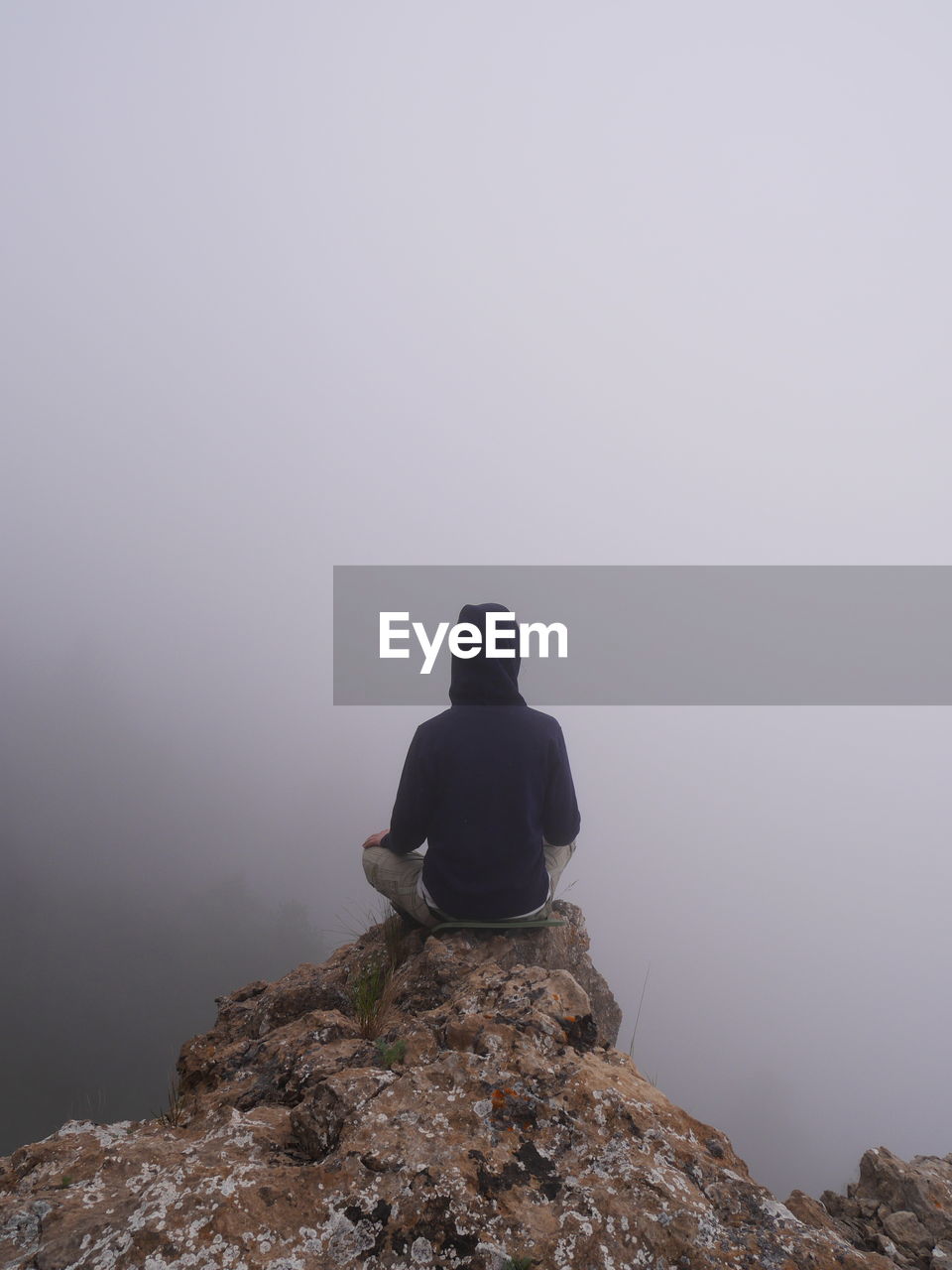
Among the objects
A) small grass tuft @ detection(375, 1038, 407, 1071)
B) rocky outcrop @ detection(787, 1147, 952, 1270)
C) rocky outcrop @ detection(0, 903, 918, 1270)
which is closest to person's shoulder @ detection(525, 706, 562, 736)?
rocky outcrop @ detection(0, 903, 918, 1270)

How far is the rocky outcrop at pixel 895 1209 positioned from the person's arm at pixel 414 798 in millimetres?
2886

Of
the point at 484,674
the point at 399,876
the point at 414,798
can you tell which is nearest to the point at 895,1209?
the point at 414,798

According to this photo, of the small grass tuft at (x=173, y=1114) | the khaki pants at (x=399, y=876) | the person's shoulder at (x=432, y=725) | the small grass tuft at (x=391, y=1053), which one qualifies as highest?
the person's shoulder at (x=432, y=725)

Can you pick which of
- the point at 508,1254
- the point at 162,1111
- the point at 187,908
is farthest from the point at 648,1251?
the point at 187,908

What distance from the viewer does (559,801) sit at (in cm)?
488

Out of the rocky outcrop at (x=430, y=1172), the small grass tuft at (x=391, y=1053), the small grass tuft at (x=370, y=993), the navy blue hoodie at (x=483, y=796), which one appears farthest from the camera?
the navy blue hoodie at (x=483, y=796)

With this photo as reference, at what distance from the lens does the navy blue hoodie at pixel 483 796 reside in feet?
15.1

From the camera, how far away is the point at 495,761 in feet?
15.1

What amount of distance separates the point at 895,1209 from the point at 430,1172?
2354mm

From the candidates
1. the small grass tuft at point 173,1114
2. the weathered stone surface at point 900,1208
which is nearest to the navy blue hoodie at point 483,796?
the small grass tuft at point 173,1114

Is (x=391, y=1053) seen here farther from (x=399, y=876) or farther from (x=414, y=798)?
(x=399, y=876)

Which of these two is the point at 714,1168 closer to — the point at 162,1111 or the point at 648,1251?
the point at 648,1251

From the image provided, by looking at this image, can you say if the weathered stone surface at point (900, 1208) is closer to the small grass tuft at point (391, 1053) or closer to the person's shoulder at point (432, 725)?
the small grass tuft at point (391, 1053)

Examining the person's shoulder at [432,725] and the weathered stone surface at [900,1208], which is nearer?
the weathered stone surface at [900,1208]
